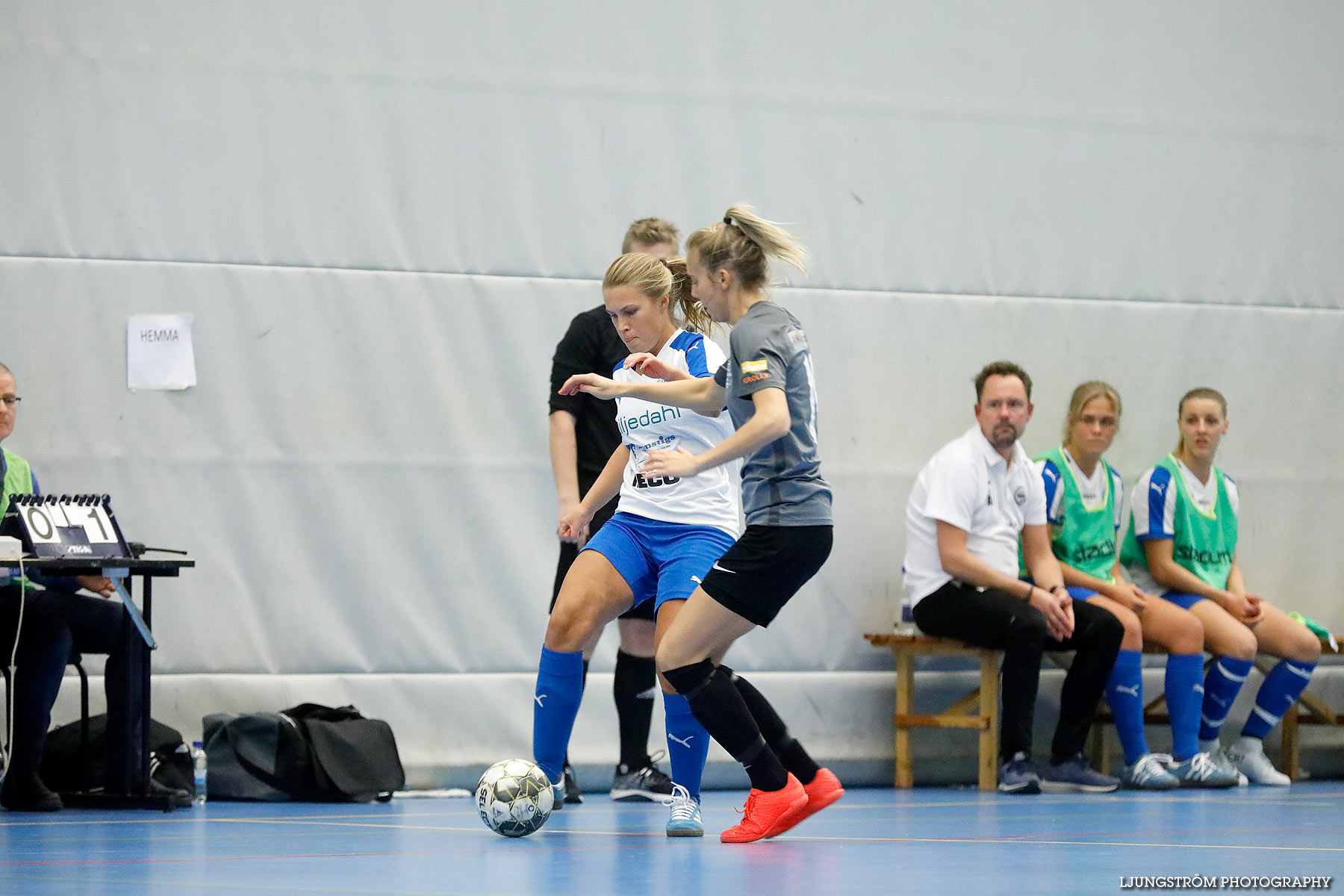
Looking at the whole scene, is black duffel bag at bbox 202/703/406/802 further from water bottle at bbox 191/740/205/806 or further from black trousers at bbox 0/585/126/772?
black trousers at bbox 0/585/126/772

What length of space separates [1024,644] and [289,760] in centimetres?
257

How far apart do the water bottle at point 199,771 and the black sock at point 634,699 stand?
4.50 feet

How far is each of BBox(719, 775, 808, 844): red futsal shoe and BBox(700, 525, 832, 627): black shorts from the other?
1.44ft

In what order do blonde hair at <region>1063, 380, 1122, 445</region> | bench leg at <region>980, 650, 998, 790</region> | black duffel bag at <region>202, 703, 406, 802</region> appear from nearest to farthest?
black duffel bag at <region>202, 703, 406, 802</region> < bench leg at <region>980, 650, 998, 790</region> < blonde hair at <region>1063, 380, 1122, 445</region>

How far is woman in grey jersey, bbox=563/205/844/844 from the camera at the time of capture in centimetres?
352

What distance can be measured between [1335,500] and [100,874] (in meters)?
5.54

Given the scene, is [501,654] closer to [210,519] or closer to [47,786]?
[210,519]

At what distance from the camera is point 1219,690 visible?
19.9 feet

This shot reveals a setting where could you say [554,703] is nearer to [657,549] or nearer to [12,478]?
[657,549]

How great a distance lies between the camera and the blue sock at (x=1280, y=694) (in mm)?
6086

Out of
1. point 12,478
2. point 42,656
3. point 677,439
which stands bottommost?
point 42,656

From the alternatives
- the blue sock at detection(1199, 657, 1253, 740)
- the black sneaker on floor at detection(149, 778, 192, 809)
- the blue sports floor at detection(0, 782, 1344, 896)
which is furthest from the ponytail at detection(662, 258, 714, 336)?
the blue sock at detection(1199, 657, 1253, 740)

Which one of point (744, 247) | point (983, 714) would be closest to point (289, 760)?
point (744, 247)

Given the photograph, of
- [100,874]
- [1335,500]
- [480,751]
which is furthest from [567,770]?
[1335,500]
